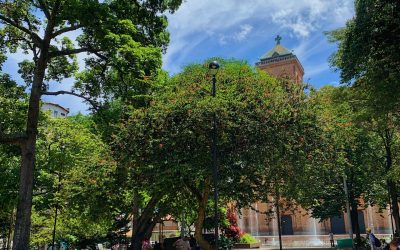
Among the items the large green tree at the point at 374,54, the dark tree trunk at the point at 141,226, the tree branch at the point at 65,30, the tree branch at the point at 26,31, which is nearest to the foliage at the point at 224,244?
the dark tree trunk at the point at 141,226

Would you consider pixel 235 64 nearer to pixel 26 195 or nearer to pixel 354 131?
pixel 354 131

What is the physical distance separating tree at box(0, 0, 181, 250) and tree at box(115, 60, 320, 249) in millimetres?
2026

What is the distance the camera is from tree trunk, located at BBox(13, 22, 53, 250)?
15580 millimetres

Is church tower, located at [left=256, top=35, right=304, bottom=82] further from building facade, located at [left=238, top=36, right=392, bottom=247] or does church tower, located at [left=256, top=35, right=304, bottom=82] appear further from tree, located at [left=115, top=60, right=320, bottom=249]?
tree, located at [left=115, top=60, right=320, bottom=249]

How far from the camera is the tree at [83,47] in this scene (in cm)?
1625

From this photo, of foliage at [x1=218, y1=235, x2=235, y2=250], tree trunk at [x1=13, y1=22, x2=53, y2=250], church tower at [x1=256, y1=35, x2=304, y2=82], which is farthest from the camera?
church tower at [x1=256, y1=35, x2=304, y2=82]

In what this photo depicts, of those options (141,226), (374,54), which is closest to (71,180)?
(141,226)

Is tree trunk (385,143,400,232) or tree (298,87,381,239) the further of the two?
tree trunk (385,143,400,232)

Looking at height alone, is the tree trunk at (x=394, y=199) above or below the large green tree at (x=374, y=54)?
below

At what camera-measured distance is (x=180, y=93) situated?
57.8ft

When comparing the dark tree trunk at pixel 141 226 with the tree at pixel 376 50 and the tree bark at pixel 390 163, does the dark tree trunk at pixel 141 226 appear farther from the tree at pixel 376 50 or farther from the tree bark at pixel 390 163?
the tree bark at pixel 390 163

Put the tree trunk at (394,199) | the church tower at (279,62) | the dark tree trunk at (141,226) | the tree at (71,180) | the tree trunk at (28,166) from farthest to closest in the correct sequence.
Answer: the church tower at (279,62) < the tree trunk at (394,199) < the dark tree trunk at (141,226) < the tree at (71,180) < the tree trunk at (28,166)

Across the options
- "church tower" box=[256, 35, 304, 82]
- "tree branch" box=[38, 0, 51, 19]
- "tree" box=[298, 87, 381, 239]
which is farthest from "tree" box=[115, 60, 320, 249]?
"church tower" box=[256, 35, 304, 82]

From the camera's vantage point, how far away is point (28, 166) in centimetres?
1627
